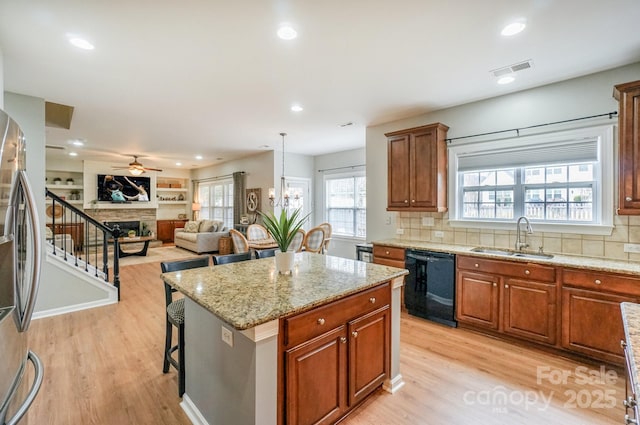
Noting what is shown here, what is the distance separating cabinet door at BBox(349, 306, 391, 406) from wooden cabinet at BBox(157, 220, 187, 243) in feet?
33.8

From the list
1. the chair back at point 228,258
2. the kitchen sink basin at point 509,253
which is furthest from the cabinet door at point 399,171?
the chair back at point 228,258

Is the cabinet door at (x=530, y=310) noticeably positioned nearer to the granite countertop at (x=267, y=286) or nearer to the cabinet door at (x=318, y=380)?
the granite countertop at (x=267, y=286)

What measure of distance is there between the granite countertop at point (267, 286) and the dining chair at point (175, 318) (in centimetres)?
23

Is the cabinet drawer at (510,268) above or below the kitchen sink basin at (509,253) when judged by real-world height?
below

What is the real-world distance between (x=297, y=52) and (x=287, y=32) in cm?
31

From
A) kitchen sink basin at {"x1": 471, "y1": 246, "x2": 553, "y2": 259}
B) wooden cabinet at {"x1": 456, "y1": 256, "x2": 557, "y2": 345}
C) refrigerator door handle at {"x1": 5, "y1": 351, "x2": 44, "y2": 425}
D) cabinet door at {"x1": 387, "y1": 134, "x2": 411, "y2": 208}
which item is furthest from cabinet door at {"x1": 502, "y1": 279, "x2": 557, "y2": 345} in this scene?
refrigerator door handle at {"x1": 5, "y1": 351, "x2": 44, "y2": 425}

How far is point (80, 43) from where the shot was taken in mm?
2383

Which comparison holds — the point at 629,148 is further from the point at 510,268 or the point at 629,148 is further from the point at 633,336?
the point at 633,336

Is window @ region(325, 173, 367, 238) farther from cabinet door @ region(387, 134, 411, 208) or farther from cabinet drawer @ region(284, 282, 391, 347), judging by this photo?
cabinet drawer @ region(284, 282, 391, 347)

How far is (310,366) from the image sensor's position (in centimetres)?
164

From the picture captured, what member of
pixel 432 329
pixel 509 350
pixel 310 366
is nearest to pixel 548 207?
pixel 509 350

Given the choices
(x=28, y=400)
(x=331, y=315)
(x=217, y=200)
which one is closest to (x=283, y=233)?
(x=331, y=315)

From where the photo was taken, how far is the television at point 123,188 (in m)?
9.11

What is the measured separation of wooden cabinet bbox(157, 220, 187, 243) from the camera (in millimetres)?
10516
